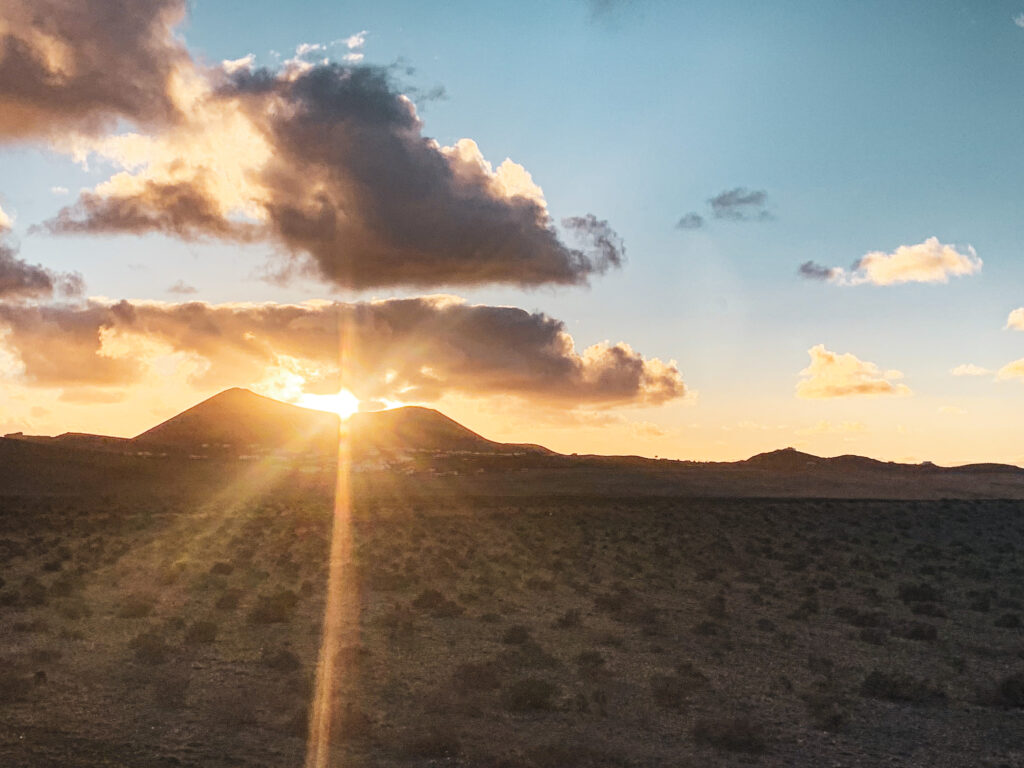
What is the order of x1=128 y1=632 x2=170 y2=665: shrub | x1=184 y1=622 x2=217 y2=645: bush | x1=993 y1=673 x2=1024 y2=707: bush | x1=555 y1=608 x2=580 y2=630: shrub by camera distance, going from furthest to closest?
1. x1=555 y1=608 x2=580 y2=630: shrub
2. x1=184 y1=622 x2=217 y2=645: bush
3. x1=128 y1=632 x2=170 y2=665: shrub
4. x1=993 y1=673 x2=1024 y2=707: bush

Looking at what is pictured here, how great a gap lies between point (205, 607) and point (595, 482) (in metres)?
72.7

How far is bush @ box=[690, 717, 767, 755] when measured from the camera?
14.8m

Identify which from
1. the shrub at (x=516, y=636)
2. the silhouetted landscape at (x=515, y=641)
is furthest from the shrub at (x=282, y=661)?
the shrub at (x=516, y=636)

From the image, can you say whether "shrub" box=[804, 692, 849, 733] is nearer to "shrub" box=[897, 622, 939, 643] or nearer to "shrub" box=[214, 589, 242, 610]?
"shrub" box=[897, 622, 939, 643]

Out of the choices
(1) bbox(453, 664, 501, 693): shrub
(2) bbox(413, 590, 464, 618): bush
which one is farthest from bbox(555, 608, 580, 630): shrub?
(1) bbox(453, 664, 501, 693): shrub

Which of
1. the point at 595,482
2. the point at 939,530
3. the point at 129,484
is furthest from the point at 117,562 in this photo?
the point at 595,482

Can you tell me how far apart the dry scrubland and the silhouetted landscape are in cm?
9

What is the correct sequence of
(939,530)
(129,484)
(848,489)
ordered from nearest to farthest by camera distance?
(939,530) < (129,484) < (848,489)

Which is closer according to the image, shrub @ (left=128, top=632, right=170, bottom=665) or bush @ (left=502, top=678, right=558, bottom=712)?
bush @ (left=502, top=678, right=558, bottom=712)

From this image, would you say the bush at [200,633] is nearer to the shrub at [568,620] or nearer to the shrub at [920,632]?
the shrub at [568,620]

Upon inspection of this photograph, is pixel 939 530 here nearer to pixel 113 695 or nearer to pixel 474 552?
pixel 474 552

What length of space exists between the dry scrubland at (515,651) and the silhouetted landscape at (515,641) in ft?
0.29

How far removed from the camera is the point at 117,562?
116 ft

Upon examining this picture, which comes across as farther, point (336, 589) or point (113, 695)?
point (336, 589)
